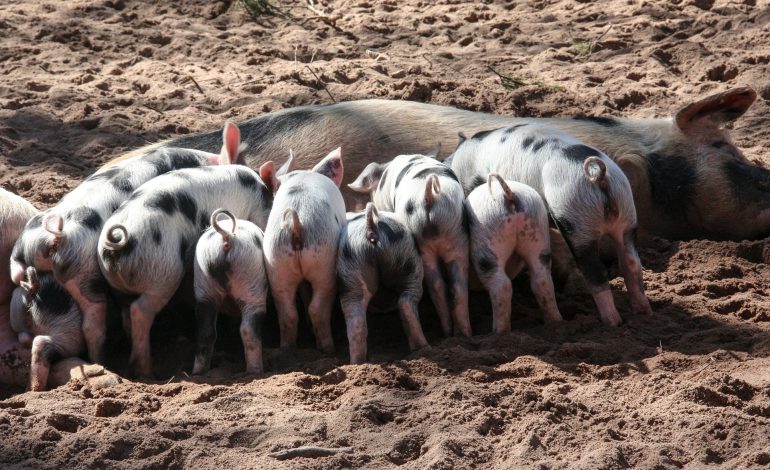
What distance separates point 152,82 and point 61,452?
14.8 ft

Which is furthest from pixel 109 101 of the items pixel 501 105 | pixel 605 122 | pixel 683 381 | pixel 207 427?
pixel 683 381

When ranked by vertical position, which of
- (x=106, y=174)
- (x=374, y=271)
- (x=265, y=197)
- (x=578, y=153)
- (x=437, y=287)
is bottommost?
(x=437, y=287)

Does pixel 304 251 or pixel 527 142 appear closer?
pixel 304 251

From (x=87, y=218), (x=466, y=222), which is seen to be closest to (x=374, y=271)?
(x=466, y=222)

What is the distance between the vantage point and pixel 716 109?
5762 millimetres

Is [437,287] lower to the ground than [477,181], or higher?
lower

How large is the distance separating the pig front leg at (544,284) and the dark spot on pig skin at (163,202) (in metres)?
1.41

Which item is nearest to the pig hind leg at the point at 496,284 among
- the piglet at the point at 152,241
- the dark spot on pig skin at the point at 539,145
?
the dark spot on pig skin at the point at 539,145

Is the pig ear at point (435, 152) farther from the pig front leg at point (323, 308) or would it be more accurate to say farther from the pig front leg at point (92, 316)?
the pig front leg at point (92, 316)

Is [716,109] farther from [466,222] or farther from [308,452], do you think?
[308,452]

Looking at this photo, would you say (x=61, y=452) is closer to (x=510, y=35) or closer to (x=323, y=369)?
(x=323, y=369)

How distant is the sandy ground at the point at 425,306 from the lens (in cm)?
343

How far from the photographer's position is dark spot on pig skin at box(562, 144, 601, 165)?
4.69m

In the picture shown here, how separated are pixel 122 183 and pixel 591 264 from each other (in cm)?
196
